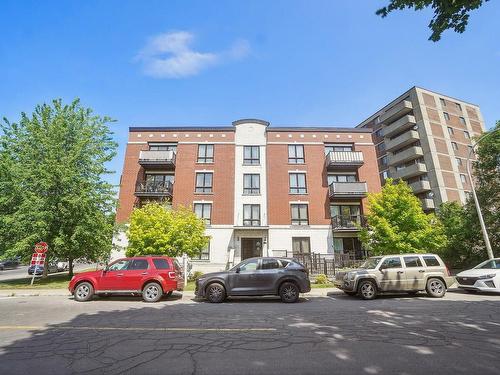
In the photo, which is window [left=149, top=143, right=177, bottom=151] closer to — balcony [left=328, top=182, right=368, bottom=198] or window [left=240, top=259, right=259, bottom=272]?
balcony [left=328, top=182, right=368, bottom=198]

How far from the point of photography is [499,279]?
12.3 metres

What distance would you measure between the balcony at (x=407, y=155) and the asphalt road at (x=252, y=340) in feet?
115

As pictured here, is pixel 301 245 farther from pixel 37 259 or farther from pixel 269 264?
pixel 37 259

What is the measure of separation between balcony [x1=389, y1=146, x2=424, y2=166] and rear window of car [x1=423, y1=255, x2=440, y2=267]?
3193 centimetres

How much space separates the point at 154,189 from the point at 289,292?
18.9 metres

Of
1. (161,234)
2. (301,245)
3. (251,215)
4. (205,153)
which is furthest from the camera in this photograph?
(205,153)

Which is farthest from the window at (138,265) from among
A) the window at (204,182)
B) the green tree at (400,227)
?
the window at (204,182)

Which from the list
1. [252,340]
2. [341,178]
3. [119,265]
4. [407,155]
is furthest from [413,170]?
[252,340]

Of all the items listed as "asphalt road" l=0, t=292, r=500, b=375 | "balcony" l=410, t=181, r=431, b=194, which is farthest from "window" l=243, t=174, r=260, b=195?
"balcony" l=410, t=181, r=431, b=194

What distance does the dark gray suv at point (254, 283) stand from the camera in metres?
11.1

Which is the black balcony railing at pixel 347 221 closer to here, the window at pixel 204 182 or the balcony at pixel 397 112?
the window at pixel 204 182

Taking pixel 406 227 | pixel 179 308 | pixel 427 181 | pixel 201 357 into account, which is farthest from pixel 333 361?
pixel 427 181

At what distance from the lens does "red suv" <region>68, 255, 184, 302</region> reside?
11.5 metres

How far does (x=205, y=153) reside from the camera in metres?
28.1
